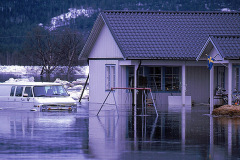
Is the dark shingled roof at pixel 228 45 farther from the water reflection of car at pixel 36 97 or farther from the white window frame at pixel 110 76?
→ the white window frame at pixel 110 76

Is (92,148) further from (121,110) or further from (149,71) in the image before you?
(149,71)

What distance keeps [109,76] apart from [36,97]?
9732 millimetres

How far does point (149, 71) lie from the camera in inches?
1592

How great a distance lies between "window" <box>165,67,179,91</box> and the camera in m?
40.6

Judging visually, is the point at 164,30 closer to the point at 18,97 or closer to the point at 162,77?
the point at 162,77

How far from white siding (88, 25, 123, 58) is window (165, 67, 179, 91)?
3357 millimetres

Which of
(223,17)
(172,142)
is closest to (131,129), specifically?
(172,142)

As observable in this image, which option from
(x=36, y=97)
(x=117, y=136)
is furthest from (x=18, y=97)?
(x=117, y=136)

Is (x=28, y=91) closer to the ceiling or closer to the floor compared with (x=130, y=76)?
closer to the floor

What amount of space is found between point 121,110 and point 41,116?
616cm

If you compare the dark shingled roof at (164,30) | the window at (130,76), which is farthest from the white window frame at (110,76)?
the dark shingled roof at (164,30)

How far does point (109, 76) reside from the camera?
40.3 metres

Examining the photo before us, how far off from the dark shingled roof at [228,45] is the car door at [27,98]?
28.3 feet

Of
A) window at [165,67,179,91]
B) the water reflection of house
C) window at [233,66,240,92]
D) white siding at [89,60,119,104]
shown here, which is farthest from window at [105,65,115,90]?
window at [233,66,240,92]
